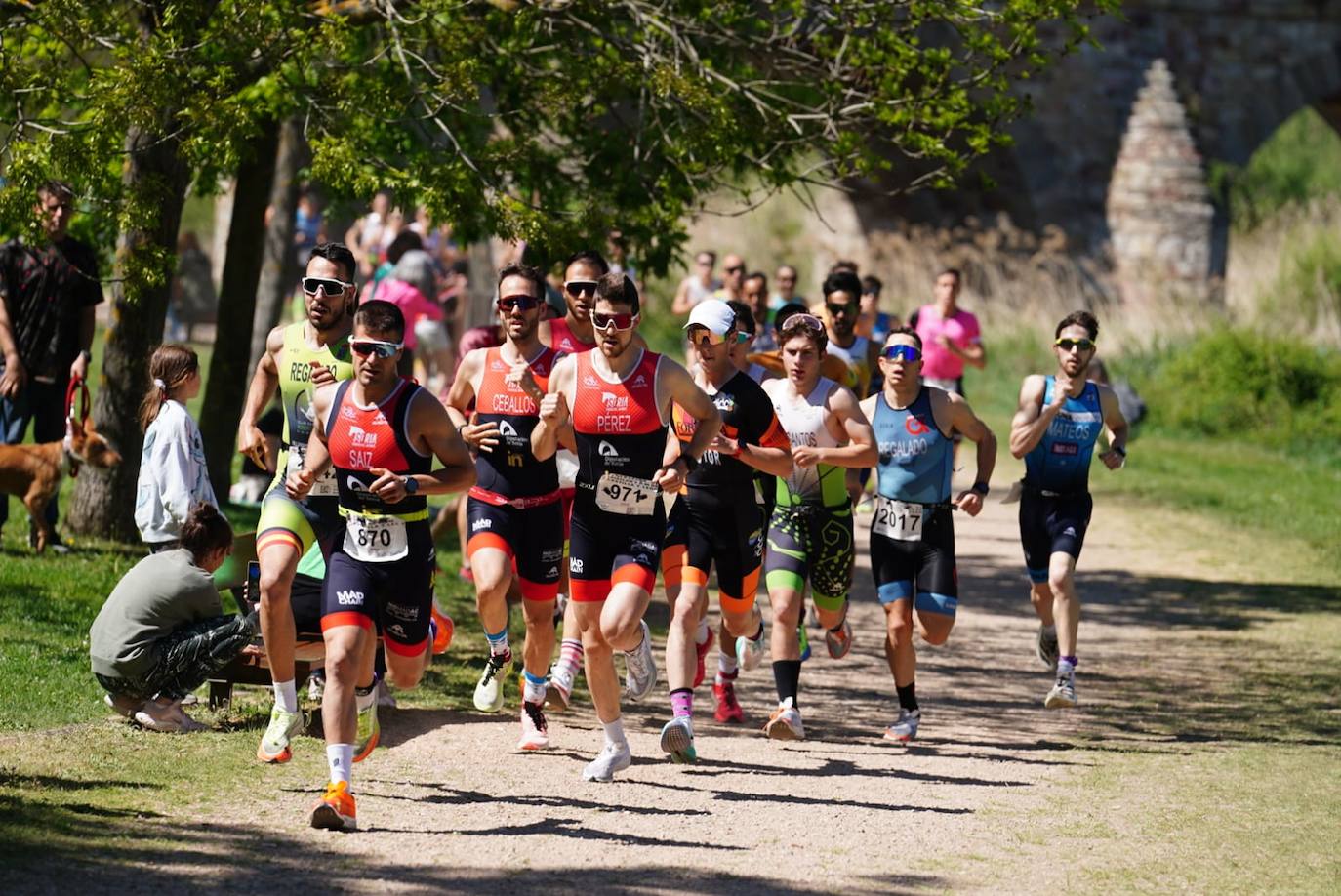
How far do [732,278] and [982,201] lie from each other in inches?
748

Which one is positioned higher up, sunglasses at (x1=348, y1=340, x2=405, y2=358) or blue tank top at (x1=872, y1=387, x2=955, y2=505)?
sunglasses at (x1=348, y1=340, x2=405, y2=358)

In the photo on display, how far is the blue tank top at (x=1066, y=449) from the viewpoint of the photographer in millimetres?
10414

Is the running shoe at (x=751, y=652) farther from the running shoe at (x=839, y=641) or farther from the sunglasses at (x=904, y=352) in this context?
the sunglasses at (x=904, y=352)

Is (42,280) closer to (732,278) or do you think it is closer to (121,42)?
(121,42)

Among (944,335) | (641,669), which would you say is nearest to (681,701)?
(641,669)

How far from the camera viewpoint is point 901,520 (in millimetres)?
9477

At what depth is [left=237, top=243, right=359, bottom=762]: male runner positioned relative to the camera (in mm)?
7898

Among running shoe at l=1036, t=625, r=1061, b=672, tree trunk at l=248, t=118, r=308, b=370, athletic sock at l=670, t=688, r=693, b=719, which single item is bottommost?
athletic sock at l=670, t=688, r=693, b=719

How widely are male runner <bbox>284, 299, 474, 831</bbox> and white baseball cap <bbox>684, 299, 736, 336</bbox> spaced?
159 cm

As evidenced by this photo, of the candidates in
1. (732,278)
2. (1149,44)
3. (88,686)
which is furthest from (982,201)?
(88,686)

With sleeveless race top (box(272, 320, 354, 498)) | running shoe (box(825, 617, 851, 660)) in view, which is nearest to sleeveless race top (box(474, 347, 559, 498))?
sleeveless race top (box(272, 320, 354, 498))

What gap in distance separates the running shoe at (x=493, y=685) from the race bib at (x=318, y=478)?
4.40ft

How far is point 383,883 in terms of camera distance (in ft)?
20.7

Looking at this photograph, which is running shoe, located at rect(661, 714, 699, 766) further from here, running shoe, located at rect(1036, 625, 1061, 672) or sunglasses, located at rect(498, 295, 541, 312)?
running shoe, located at rect(1036, 625, 1061, 672)
